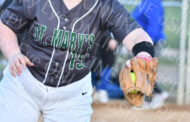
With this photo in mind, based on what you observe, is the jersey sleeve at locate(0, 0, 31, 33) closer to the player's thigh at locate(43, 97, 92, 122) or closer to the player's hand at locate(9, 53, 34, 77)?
the player's hand at locate(9, 53, 34, 77)

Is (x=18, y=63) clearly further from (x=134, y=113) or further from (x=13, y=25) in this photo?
(x=134, y=113)

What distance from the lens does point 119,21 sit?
2299 mm

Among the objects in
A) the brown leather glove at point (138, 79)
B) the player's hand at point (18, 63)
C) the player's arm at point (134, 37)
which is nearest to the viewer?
the brown leather glove at point (138, 79)

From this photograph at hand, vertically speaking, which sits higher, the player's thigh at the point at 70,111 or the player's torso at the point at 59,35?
the player's torso at the point at 59,35

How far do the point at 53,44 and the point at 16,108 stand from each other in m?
0.43

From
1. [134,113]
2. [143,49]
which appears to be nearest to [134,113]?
[134,113]

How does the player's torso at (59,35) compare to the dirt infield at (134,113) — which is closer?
the player's torso at (59,35)

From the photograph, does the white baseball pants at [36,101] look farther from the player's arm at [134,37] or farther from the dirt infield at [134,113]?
the dirt infield at [134,113]

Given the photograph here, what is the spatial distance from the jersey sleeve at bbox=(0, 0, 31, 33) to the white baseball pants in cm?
27

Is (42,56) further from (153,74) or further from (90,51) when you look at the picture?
(153,74)

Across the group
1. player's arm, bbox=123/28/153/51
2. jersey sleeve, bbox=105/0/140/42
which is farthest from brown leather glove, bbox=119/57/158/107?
jersey sleeve, bbox=105/0/140/42

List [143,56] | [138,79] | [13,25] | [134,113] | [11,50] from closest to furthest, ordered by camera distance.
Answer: [138,79] < [143,56] < [11,50] < [13,25] < [134,113]

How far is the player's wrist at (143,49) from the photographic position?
6.94 ft

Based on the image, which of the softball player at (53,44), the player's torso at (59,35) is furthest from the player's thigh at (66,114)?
the player's torso at (59,35)
